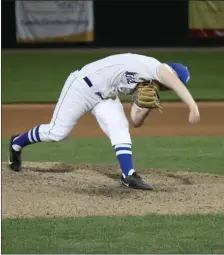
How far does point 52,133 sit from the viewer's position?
6.93 metres

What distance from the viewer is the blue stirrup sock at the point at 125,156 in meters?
6.68

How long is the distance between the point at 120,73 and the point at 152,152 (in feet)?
7.96

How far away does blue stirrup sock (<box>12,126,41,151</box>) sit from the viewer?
282 inches

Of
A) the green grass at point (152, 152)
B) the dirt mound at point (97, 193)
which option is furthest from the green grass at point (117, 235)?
the green grass at point (152, 152)

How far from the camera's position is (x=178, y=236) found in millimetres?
5402

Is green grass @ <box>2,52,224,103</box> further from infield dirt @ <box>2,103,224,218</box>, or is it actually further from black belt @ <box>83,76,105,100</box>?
black belt @ <box>83,76,105,100</box>

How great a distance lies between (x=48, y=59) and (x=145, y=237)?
14374 millimetres

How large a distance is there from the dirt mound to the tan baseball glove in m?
0.76

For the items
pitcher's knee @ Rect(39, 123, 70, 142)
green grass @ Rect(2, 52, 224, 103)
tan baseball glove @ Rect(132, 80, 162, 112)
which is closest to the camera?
tan baseball glove @ Rect(132, 80, 162, 112)

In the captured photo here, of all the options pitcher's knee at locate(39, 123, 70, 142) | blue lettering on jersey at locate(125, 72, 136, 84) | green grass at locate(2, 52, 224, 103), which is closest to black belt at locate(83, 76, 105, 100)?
blue lettering on jersey at locate(125, 72, 136, 84)

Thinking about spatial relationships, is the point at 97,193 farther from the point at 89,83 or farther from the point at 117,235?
the point at 117,235

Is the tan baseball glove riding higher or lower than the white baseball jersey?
lower

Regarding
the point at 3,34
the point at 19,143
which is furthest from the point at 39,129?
the point at 3,34

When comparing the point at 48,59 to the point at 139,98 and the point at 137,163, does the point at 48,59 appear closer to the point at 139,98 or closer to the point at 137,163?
the point at 137,163
